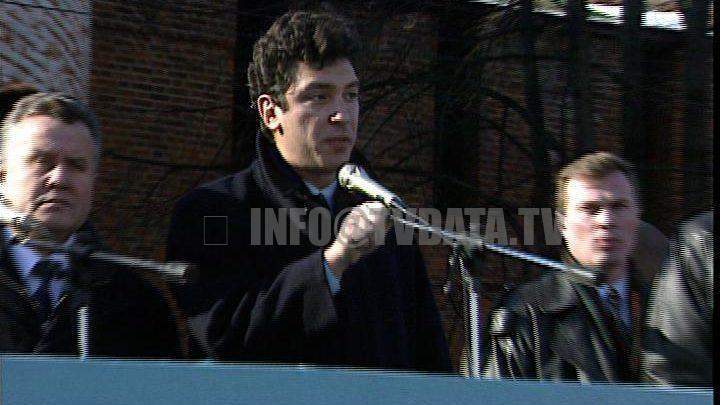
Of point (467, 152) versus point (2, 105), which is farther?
point (467, 152)

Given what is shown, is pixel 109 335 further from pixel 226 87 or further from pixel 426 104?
pixel 426 104

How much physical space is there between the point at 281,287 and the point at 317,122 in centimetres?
39

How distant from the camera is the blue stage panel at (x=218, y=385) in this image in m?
3.45

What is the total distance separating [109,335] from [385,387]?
65cm

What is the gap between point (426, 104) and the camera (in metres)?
3.71

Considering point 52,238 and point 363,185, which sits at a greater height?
point 363,185

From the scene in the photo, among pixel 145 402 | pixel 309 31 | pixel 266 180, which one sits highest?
pixel 309 31

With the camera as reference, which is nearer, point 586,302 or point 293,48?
point 293,48

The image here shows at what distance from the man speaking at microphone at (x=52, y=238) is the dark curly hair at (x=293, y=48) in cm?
41

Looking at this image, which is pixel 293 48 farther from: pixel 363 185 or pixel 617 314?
pixel 617 314

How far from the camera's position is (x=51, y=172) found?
11.3ft

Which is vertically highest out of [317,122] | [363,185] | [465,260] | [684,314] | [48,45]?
[48,45]

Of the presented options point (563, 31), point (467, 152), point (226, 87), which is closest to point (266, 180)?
point (226, 87)

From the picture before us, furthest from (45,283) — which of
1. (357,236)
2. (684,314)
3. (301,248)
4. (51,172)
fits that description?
(684,314)
